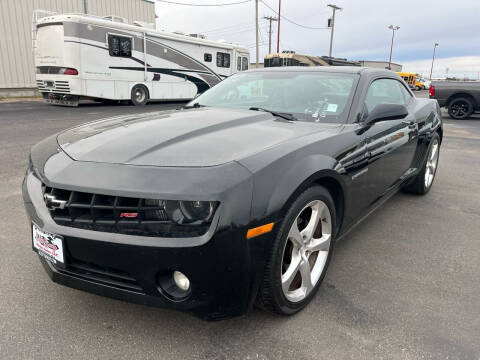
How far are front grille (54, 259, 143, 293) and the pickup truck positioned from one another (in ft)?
44.3

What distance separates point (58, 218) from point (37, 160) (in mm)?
554

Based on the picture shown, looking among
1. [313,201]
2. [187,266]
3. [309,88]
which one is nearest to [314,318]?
[313,201]

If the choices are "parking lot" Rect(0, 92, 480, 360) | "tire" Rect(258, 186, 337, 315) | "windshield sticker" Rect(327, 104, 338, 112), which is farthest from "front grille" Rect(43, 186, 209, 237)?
"windshield sticker" Rect(327, 104, 338, 112)

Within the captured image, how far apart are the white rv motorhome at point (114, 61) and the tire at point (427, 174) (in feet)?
37.0

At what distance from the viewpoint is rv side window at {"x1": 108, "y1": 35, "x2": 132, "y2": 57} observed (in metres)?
13.2

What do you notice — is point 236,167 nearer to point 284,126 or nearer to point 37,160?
point 284,126

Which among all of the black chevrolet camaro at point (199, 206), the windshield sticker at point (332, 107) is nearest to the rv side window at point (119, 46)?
the black chevrolet camaro at point (199, 206)

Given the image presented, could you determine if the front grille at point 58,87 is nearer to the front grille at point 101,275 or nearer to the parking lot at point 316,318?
the parking lot at point 316,318

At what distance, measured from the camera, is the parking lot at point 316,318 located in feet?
6.05

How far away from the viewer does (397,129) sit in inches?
128

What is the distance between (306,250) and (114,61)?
13.1m

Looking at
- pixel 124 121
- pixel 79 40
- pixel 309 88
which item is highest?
pixel 79 40

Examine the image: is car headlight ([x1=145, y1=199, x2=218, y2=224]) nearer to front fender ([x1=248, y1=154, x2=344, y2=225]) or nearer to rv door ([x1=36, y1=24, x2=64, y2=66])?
front fender ([x1=248, y1=154, x2=344, y2=225])

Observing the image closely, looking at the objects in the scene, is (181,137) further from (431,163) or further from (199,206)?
(431,163)
